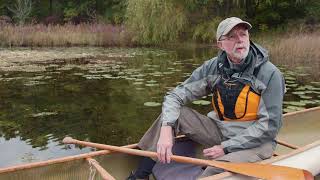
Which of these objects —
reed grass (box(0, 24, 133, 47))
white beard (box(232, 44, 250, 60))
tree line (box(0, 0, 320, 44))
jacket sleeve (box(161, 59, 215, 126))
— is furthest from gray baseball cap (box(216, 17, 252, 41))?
reed grass (box(0, 24, 133, 47))

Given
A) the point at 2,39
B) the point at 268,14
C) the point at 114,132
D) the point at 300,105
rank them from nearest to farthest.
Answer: the point at 114,132, the point at 300,105, the point at 2,39, the point at 268,14

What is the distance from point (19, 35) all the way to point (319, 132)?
41.8 feet

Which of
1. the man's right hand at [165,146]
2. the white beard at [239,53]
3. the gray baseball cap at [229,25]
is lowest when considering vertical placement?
the man's right hand at [165,146]

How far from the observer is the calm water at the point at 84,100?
179 inches

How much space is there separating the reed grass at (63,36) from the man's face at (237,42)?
42.6 ft

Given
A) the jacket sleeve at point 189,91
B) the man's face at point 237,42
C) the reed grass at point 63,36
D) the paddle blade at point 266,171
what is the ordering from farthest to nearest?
the reed grass at point 63,36 < the jacket sleeve at point 189,91 < the man's face at point 237,42 < the paddle blade at point 266,171

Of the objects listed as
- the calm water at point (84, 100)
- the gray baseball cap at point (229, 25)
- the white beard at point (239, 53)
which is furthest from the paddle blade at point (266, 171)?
the calm water at point (84, 100)

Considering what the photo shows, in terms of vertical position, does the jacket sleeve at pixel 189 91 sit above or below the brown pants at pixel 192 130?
above

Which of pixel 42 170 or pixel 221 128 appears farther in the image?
pixel 221 128

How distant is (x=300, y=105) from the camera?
5.91 m

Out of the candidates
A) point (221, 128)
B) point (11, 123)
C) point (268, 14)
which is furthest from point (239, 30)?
point (268, 14)

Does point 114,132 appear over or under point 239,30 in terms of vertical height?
under

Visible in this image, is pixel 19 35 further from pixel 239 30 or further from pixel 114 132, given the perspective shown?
pixel 239 30

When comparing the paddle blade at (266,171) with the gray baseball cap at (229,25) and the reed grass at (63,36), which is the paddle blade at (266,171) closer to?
the gray baseball cap at (229,25)
